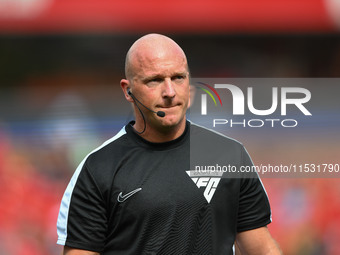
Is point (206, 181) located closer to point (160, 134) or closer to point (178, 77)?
point (160, 134)

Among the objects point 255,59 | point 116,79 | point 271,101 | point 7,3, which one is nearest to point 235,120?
point 271,101

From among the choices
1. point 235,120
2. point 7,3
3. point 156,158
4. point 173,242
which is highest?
point 7,3

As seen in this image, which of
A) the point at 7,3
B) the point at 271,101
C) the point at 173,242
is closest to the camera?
the point at 173,242

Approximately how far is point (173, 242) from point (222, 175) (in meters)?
0.31

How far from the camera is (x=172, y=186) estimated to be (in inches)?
72.9

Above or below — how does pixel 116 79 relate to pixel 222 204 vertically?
above

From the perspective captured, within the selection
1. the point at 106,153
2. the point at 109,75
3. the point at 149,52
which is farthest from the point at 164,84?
the point at 109,75

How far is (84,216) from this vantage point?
5.97 ft

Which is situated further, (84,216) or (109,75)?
(109,75)

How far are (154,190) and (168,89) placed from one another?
0.37 m

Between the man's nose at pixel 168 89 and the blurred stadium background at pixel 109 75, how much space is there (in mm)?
1757

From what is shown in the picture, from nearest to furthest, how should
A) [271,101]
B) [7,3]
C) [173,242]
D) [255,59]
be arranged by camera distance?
[173,242], [271,101], [7,3], [255,59]

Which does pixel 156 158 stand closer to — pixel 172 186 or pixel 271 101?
pixel 172 186

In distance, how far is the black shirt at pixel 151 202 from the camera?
1.81 meters
